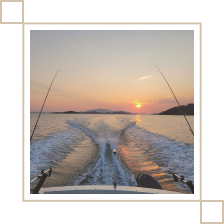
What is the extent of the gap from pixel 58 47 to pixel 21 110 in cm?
235

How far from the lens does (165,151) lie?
6195 mm

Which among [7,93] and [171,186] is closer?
[7,93]

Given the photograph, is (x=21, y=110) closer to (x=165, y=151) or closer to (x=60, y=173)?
(x=60, y=173)

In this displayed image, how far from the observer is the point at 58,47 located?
3.63m

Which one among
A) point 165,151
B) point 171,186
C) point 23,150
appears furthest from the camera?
point 165,151
